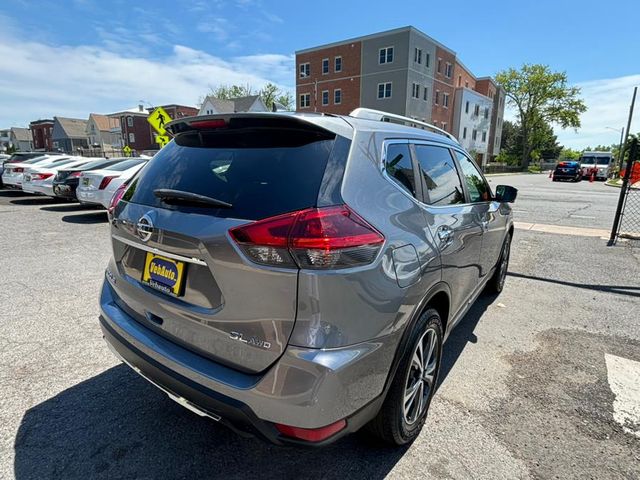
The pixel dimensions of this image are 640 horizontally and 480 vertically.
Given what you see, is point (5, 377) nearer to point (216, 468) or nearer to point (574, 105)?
point (216, 468)

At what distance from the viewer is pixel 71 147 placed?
72.8 m

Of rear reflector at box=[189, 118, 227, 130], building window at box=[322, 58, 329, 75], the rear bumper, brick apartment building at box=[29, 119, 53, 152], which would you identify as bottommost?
the rear bumper

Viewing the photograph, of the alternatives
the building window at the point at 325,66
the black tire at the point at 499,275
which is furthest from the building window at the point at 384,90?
the black tire at the point at 499,275

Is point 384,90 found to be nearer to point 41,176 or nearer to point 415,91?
point 415,91

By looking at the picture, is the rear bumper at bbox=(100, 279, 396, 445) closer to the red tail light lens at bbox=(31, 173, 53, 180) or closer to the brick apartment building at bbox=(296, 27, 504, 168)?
the red tail light lens at bbox=(31, 173, 53, 180)

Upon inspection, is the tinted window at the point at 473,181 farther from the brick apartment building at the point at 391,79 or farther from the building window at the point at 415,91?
the building window at the point at 415,91

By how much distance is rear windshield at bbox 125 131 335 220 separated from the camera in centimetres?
166

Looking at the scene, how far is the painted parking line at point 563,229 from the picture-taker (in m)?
8.64

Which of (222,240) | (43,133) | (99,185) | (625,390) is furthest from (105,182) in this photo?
(43,133)

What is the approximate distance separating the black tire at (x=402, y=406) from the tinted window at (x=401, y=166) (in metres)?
0.75

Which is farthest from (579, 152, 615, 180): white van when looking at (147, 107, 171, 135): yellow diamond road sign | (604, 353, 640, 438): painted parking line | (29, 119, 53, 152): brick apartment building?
(29, 119, 53, 152): brick apartment building

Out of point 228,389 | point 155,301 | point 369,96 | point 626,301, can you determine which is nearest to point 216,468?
point 228,389

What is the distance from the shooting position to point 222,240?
5.39 feet

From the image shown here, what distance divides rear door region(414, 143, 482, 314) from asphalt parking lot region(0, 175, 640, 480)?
2.40ft
